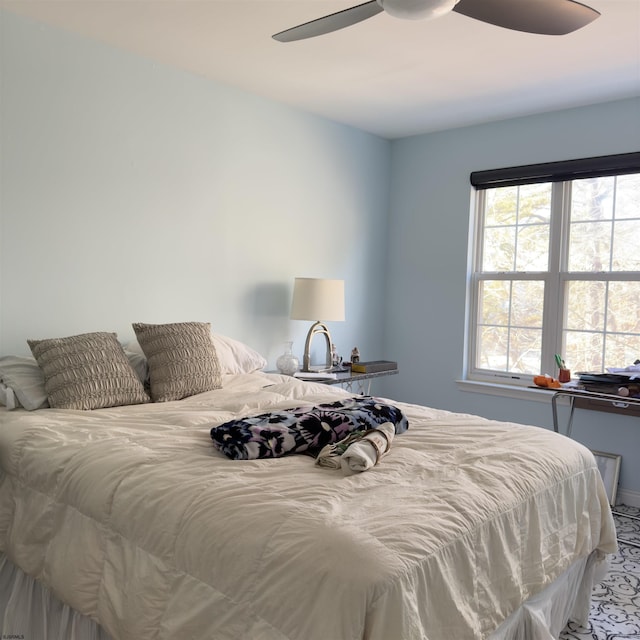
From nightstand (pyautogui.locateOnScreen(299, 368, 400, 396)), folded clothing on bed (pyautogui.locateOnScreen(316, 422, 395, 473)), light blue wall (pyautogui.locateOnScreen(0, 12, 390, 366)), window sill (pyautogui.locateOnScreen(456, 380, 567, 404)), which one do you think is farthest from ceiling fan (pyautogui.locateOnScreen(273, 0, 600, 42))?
window sill (pyautogui.locateOnScreen(456, 380, 567, 404))

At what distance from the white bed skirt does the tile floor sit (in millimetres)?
75

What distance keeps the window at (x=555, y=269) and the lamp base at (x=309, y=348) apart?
1.17 meters

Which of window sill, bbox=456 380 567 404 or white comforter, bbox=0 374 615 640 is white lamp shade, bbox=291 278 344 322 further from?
white comforter, bbox=0 374 615 640

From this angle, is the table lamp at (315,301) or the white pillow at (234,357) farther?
the table lamp at (315,301)

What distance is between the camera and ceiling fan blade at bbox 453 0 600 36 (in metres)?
1.91

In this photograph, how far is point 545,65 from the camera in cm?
320

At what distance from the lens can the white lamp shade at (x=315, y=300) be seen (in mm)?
3875

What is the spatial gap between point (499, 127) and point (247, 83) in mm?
1884

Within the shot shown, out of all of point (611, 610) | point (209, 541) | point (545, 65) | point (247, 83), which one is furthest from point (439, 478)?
point (247, 83)

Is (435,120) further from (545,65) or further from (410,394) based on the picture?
(410,394)

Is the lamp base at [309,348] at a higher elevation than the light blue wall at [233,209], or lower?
lower

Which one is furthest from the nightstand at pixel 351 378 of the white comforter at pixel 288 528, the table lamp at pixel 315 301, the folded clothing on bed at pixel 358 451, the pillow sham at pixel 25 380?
the folded clothing on bed at pixel 358 451

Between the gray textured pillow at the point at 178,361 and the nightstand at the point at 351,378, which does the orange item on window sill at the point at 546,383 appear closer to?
the nightstand at the point at 351,378

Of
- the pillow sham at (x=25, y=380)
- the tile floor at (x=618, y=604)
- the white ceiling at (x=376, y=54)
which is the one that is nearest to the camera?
the tile floor at (x=618, y=604)
